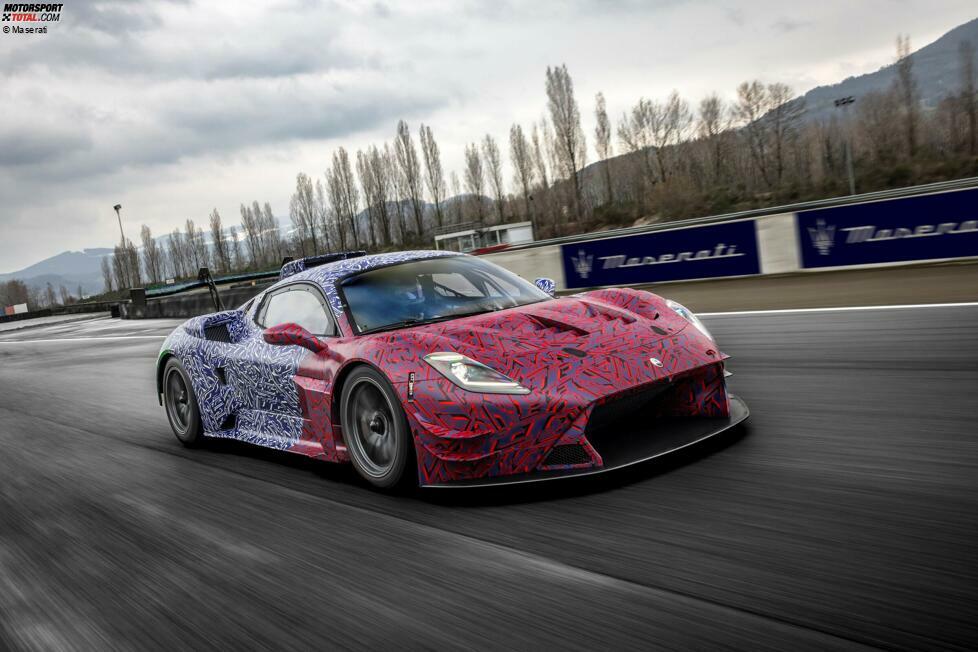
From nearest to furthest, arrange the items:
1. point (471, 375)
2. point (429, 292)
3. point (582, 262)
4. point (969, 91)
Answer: point (471, 375), point (429, 292), point (582, 262), point (969, 91)

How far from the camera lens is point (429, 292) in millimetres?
5055

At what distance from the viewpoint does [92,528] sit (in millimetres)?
4516

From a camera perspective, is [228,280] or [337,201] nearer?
[228,280]

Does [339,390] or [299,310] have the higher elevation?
[299,310]

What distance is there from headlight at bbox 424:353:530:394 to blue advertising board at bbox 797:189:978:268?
31.6ft

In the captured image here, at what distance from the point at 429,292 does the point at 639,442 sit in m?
1.63

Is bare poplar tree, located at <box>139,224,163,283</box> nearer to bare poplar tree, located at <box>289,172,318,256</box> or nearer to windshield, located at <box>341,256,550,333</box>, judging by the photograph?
bare poplar tree, located at <box>289,172,318,256</box>

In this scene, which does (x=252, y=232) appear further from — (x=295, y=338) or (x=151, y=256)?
(x=295, y=338)

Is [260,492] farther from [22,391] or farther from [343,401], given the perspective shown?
[22,391]

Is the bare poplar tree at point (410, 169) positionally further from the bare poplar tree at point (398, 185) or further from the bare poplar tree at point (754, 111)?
the bare poplar tree at point (754, 111)

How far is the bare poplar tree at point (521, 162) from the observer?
80.5 m

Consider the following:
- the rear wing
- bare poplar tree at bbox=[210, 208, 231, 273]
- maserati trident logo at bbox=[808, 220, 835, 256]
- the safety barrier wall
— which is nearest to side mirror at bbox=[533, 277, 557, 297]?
the rear wing

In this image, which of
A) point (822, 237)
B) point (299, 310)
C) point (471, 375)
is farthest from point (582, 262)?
point (471, 375)

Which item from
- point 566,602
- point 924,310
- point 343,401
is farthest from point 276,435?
point 924,310
